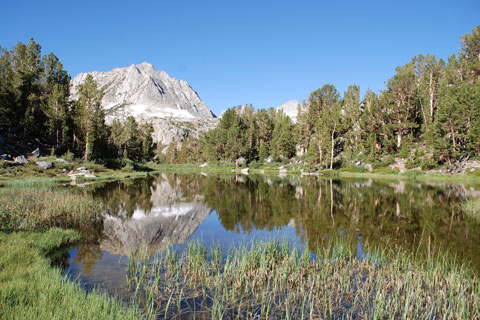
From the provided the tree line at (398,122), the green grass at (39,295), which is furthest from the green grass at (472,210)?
the tree line at (398,122)

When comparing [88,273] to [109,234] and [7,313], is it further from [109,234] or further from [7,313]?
[109,234]

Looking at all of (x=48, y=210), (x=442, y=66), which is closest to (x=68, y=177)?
(x=48, y=210)

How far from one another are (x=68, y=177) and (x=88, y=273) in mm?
36334

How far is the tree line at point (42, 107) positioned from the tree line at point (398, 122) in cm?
4344

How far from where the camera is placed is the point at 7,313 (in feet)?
15.7

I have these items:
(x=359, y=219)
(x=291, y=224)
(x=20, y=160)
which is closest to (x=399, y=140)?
(x=359, y=219)

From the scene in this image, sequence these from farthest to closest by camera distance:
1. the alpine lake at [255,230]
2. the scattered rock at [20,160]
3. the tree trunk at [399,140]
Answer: the tree trunk at [399,140] < the scattered rock at [20,160] < the alpine lake at [255,230]

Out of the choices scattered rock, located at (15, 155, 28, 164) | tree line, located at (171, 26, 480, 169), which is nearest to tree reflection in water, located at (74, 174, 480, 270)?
scattered rock, located at (15, 155, 28, 164)

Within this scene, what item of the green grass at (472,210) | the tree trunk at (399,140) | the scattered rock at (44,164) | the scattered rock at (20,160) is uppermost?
the tree trunk at (399,140)

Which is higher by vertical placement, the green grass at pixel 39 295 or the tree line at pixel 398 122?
the tree line at pixel 398 122

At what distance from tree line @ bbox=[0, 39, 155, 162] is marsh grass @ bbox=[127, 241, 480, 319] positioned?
4916 centimetres

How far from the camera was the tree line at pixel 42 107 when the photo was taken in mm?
47406

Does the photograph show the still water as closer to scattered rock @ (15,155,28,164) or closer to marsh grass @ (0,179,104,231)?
marsh grass @ (0,179,104,231)

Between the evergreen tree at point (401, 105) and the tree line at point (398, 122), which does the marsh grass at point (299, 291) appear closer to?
the tree line at point (398, 122)
